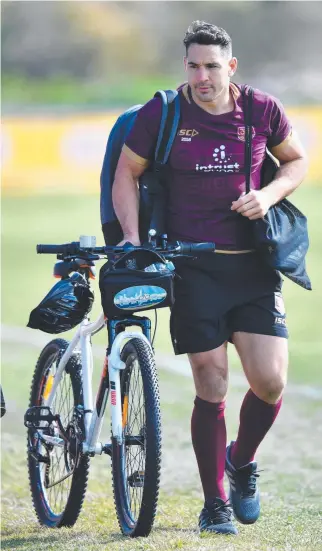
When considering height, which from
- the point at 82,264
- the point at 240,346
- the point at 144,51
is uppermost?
the point at 144,51

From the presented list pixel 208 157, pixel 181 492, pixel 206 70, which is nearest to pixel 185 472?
pixel 181 492

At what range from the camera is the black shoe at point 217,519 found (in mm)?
5980

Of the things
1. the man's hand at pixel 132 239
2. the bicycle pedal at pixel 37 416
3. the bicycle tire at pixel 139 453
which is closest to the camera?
the bicycle tire at pixel 139 453

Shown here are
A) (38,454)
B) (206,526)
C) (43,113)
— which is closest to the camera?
(206,526)

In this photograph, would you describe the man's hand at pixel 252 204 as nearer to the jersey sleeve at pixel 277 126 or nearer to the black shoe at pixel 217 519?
the jersey sleeve at pixel 277 126

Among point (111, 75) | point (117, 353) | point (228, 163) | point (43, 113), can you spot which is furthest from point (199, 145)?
point (111, 75)

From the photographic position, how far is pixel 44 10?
1427 inches

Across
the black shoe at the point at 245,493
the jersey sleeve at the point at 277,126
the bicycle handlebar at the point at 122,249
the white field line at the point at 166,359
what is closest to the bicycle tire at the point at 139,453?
the bicycle handlebar at the point at 122,249

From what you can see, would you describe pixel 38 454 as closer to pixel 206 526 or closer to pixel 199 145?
pixel 206 526

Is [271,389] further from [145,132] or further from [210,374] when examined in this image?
[145,132]

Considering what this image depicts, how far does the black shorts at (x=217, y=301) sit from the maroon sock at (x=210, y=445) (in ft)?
1.00

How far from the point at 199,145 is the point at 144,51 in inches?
1176

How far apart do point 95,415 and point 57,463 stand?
0.72 metres

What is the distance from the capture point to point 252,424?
6180mm
